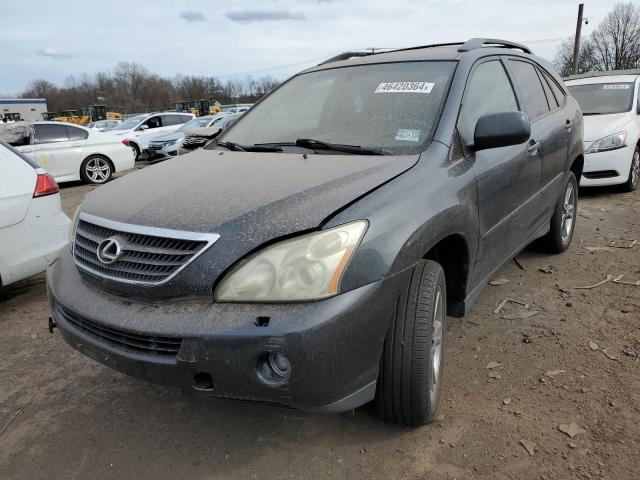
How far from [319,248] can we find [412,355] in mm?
616

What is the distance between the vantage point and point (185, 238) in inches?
74.2

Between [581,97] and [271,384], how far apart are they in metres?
7.84

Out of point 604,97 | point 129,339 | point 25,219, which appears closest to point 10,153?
point 25,219

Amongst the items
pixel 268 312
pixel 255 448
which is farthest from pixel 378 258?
pixel 255 448

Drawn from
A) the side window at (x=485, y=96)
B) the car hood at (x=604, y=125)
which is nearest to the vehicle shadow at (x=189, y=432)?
the side window at (x=485, y=96)

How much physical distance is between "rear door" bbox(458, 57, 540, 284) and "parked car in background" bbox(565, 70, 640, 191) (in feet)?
12.9

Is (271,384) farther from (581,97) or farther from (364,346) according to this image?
(581,97)

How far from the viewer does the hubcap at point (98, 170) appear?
10.8 m

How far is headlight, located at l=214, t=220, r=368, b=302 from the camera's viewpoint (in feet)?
5.80

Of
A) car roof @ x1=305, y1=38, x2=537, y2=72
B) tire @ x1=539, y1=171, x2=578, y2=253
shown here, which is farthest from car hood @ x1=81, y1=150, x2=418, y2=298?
tire @ x1=539, y1=171, x2=578, y2=253

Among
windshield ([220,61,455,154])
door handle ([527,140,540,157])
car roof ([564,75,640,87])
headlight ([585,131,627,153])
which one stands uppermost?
car roof ([564,75,640,87])

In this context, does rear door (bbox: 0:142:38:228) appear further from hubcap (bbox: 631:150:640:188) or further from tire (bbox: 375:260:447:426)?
hubcap (bbox: 631:150:640:188)

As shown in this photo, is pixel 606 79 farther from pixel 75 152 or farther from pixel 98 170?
pixel 75 152

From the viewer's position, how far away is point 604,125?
6.79 meters
